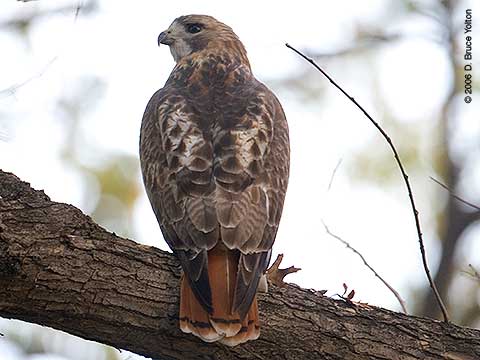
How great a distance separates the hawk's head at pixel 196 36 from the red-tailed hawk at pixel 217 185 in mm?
731

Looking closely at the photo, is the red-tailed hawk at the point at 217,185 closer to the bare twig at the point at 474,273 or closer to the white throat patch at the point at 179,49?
the white throat patch at the point at 179,49

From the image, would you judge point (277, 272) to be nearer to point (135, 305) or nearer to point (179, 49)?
point (135, 305)

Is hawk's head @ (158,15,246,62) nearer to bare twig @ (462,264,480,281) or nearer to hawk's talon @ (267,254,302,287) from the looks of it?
bare twig @ (462,264,480,281)

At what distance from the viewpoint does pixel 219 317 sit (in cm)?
441

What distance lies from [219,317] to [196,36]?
3.29m

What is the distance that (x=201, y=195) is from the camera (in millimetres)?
4875

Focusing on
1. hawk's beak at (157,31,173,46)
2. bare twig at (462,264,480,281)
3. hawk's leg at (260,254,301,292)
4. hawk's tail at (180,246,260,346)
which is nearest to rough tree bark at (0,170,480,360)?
hawk's tail at (180,246,260,346)

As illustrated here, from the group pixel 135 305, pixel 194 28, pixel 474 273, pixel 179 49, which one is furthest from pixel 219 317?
pixel 194 28

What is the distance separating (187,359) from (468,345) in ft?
4.51

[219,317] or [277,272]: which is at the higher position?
[277,272]

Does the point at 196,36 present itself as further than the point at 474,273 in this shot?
Yes

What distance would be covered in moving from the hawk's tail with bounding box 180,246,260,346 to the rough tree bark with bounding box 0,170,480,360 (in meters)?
0.07

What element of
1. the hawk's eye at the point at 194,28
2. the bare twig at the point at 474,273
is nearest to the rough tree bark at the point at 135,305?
the bare twig at the point at 474,273

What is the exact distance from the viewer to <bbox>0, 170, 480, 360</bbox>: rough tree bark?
14.1 feet
